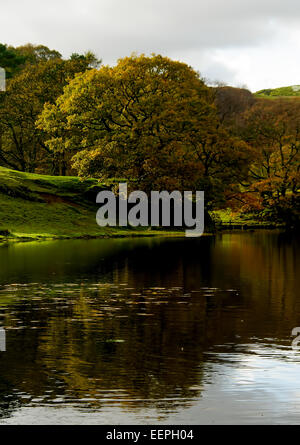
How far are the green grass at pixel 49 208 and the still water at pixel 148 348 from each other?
29.3m

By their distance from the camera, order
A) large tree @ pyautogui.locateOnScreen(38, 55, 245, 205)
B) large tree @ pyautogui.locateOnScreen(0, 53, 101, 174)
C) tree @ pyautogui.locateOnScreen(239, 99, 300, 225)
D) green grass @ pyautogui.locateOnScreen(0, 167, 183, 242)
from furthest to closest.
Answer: large tree @ pyautogui.locateOnScreen(0, 53, 101, 174), tree @ pyautogui.locateOnScreen(239, 99, 300, 225), large tree @ pyautogui.locateOnScreen(38, 55, 245, 205), green grass @ pyautogui.locateOnScreen(0, 167, 183, 242)

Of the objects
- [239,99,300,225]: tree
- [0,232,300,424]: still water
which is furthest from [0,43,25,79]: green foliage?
[0,232,300,424]: still water

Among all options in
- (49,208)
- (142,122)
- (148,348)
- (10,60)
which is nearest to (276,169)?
(142,122)

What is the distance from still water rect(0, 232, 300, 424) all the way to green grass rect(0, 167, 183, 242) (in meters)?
29.3

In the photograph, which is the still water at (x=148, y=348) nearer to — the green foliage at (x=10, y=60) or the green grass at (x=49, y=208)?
the green grass at (x=49, y=208)

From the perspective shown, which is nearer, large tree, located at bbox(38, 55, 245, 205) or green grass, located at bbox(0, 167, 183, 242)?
green grass, located at bbox(0, 167, 183, 242)

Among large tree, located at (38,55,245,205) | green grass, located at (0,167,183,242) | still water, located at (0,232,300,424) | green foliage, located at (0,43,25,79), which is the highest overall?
green foliage, located at (0,43,25,79)

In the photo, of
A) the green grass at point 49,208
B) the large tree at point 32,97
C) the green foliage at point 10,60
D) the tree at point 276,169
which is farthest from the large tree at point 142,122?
the green foliage at point 10,60

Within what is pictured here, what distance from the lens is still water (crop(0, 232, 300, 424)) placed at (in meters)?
10.0

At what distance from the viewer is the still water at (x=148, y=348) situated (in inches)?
395

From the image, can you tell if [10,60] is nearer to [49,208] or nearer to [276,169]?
[276,169]

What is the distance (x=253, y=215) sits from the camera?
93.4m

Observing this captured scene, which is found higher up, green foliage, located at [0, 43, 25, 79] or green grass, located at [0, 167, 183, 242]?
green foliage, located at [0, 43, 25, 79]

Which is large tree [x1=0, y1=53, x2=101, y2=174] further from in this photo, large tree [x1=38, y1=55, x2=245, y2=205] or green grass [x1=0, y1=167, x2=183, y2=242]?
large tree [x1=38, y1=55, x2=245, y2=205]
